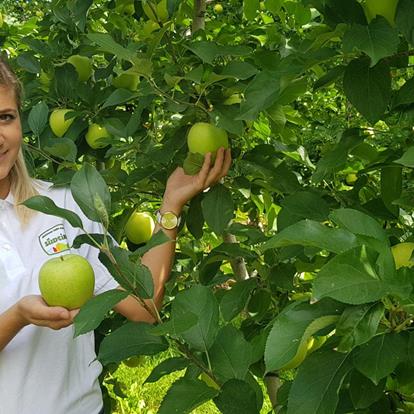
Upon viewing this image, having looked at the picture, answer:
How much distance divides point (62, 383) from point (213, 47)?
35.8 inches

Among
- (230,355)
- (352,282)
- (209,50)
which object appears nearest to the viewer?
(352,282)

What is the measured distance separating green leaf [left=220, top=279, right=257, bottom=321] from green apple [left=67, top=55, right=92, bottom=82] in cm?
107

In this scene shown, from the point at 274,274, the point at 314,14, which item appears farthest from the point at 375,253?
the point at 314,14

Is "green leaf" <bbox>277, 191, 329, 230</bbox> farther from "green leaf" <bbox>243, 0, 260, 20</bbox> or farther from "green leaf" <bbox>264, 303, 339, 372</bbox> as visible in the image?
"green leaf" <bbox>243, 0, 260, 20</bbox>

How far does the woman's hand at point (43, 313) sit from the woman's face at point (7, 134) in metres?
0.44

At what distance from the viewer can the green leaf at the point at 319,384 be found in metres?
0.93

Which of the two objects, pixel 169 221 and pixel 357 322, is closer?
pixel 357 322

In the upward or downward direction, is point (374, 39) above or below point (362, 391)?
above

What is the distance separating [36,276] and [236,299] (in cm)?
53

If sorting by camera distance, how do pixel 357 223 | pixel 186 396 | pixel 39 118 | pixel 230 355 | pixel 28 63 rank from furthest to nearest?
pixel 28 63
pixel 39 118
pixel 230 355
pixel 186 396
pixel 357 223

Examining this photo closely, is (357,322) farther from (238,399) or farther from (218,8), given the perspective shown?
(218,8)

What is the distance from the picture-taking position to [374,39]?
1188 mm

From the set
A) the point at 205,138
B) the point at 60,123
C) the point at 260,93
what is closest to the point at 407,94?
the point at 260,93

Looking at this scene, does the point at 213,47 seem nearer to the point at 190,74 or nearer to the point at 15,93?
the point at 190,74
